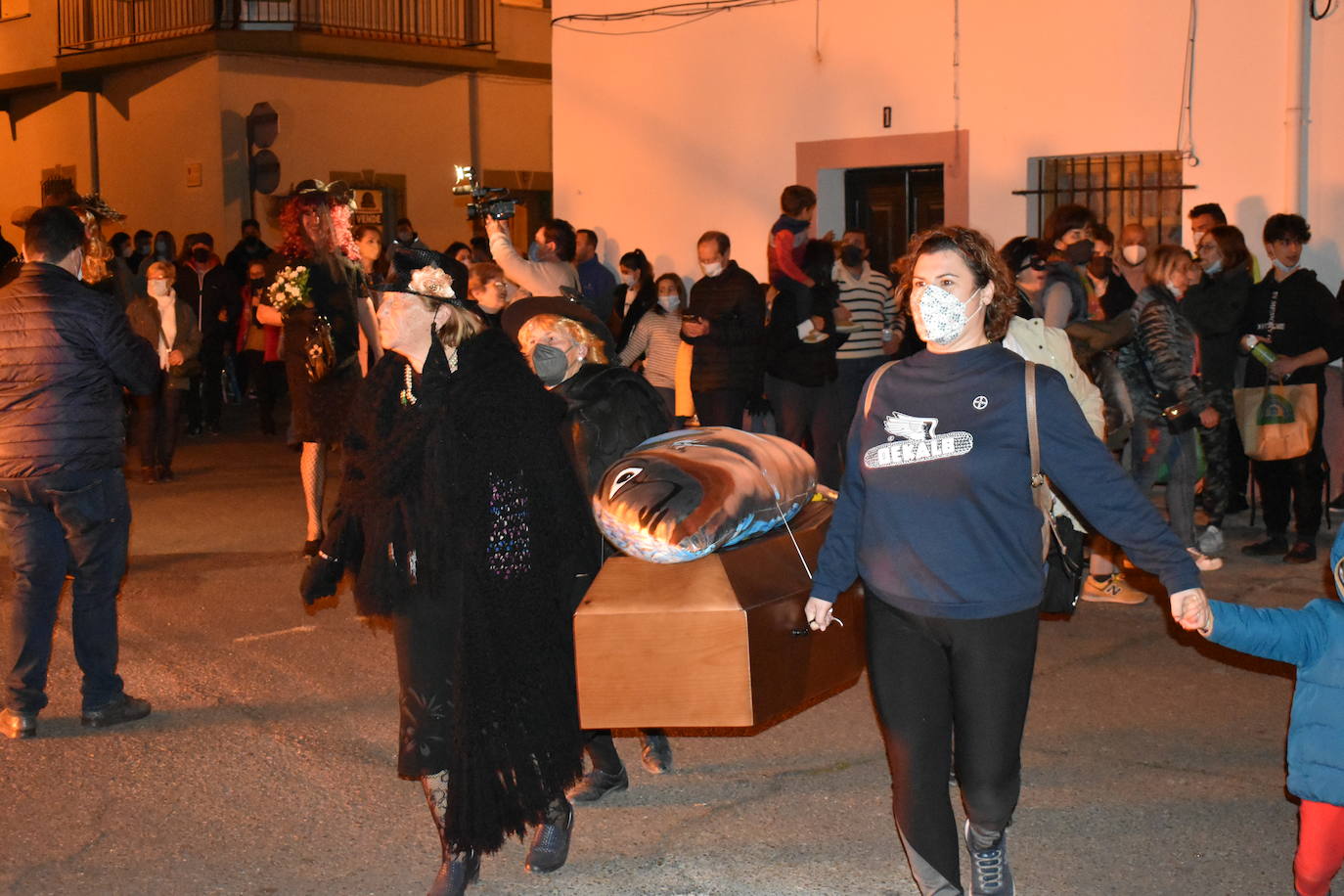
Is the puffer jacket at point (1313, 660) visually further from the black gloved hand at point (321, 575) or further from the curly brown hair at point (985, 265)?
the black gloved hand at point (321, 575)

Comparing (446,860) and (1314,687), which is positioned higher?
(1314,687)

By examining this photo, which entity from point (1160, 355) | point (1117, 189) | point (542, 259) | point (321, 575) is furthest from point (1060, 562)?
point (1117, 189)

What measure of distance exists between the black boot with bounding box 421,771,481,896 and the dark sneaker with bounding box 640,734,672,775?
48.6 inches

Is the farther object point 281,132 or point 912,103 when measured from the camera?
point 281,132

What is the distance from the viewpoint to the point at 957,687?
389 cm

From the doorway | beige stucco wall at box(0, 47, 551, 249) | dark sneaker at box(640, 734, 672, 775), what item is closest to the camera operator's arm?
dark sneaker at box(640, 734, 672, 775)

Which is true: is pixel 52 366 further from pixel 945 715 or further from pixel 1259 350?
pixel 1259 350

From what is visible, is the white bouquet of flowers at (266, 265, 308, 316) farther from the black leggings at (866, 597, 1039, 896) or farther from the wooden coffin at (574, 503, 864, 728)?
the black leggings at (866, 597, 1039, 896)

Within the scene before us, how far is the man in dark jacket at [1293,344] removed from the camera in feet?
29.8

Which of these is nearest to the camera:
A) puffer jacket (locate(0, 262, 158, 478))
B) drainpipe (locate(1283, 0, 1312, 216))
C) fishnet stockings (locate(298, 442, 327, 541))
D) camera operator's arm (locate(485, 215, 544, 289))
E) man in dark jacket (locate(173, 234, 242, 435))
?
puffer jacket (locate(0, 262, 158, 478))

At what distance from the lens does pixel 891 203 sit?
45.5 feet

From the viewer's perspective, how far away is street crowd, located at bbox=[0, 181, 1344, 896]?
3.82 meters

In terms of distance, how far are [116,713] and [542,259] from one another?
434 centimetres

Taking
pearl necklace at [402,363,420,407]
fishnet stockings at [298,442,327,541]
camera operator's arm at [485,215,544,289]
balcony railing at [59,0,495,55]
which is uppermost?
balcony railing at [59,0,495,55]
